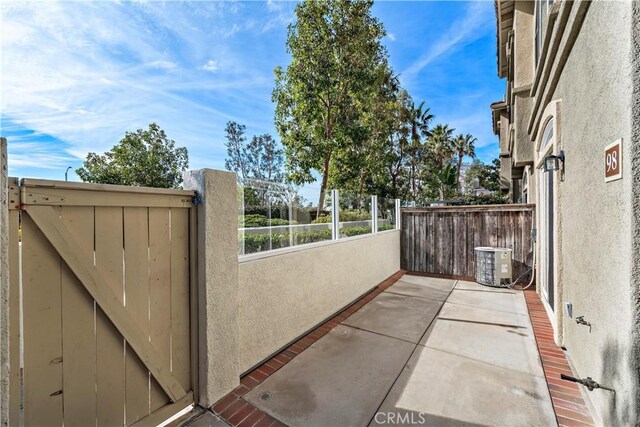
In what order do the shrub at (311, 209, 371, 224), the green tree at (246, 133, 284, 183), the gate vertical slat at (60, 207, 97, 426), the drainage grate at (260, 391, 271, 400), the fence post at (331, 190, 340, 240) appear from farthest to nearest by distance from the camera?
the green tree at (246, 133, 284, 183), the fence post at (331, 190, 340, 240), the shrub at (311, 209, 371, 224), the drainage grate at (260, 391, 271, 400), the gate vertical slat at (60, 207, 97, 426)

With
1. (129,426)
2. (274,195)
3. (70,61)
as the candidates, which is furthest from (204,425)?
(70,61)

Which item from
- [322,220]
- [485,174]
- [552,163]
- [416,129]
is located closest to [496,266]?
[552,163]

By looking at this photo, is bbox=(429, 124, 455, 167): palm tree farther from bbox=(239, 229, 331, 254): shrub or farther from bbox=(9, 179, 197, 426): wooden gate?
bbox=(9, 179, 197, 426): wooden gate

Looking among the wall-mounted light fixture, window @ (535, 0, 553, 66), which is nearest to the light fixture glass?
the wall-mounted light fixture

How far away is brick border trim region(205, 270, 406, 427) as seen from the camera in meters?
2.33

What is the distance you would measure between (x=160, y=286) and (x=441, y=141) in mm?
25635

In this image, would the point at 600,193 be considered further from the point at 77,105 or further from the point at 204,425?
the point at 77,105

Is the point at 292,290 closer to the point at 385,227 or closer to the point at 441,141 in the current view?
the point at 385,227

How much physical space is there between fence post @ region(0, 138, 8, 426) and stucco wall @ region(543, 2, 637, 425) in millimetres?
3455

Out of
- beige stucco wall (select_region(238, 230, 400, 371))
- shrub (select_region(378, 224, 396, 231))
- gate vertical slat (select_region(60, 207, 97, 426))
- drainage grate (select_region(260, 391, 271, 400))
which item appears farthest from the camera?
shrub (select_region(378, 224, 396, 231))

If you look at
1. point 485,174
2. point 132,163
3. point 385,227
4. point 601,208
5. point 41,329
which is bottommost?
point 41,329

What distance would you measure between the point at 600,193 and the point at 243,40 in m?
10.0

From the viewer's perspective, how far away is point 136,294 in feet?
6.95

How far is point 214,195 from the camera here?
2.56 m
